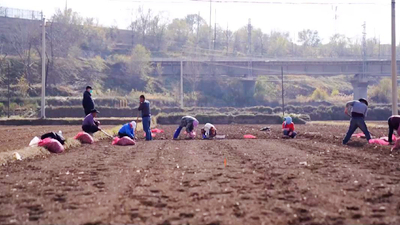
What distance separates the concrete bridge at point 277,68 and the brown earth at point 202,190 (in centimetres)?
6272

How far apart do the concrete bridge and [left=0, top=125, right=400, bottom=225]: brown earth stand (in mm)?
62721

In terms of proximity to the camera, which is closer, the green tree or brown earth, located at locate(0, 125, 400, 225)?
brown earth, located at locate(0, 125, 400, 225)

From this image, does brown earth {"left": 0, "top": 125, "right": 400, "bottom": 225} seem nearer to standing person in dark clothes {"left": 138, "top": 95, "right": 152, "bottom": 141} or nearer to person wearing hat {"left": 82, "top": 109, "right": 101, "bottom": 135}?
person wearing hat {"left": 82, "top": 109, "right": 101, "bottom": 135}

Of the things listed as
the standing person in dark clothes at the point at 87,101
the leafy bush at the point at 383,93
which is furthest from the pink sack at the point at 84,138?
the leafy bush at the point at 383,93

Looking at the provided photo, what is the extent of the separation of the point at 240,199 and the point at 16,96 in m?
68.4

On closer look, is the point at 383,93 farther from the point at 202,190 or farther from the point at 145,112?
the point at 202,190

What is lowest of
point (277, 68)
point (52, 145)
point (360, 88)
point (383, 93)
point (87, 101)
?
point (52, 145)

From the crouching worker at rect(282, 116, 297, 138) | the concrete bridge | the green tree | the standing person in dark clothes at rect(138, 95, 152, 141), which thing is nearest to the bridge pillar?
the concrete bridge

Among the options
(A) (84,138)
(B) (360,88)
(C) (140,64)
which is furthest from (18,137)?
(C) (140,64)

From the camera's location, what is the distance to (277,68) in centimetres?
8625

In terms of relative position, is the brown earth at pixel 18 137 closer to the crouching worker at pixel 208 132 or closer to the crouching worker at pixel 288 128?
the crouching worker at pixel 208 132

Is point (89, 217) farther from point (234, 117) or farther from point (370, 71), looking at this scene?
point (370, 71)

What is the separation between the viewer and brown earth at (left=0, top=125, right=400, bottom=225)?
7.05 metres

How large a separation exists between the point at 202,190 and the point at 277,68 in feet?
258
